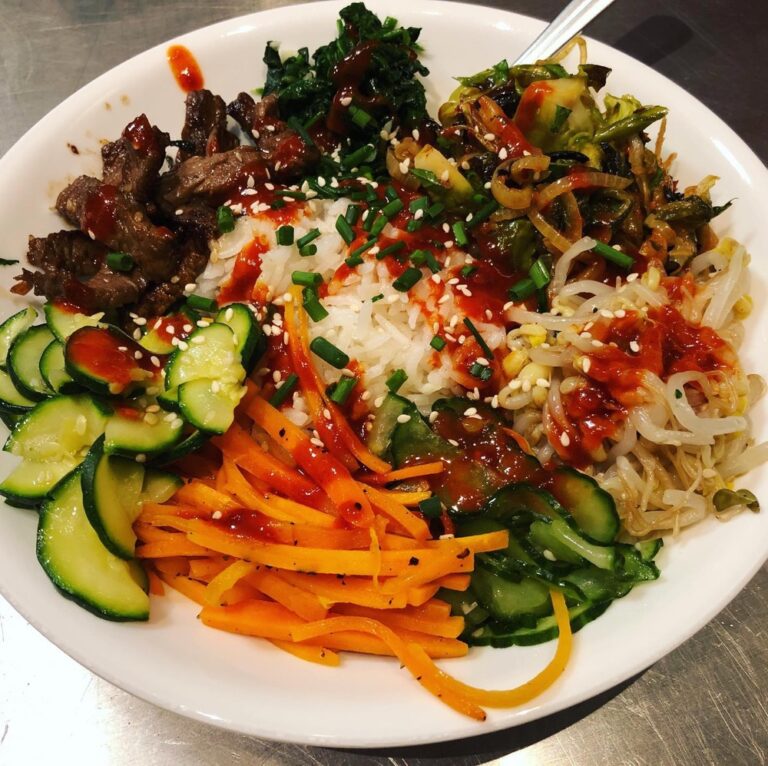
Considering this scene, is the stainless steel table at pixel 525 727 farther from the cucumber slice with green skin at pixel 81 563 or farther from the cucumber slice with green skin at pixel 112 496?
the cucumber slice with green skin at pixel 112 496

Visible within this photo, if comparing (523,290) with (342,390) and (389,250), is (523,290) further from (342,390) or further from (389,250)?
(342,390)

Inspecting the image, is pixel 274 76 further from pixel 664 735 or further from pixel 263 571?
pixel 664 735

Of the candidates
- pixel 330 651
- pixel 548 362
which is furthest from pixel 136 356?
pixel 548 362

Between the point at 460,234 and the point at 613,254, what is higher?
the point at 613,254

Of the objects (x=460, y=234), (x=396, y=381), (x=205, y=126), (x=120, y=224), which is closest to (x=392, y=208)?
(x=460, y=234)

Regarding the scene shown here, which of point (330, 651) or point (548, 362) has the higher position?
point (548, 362)

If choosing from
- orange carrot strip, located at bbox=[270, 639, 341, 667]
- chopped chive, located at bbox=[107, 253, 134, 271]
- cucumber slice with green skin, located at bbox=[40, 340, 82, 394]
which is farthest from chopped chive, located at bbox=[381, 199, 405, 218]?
orange carrot strip, located at bbox=[270, 639, 341, 667]

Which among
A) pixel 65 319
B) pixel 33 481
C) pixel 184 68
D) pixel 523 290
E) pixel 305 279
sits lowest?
pixel 33 481
